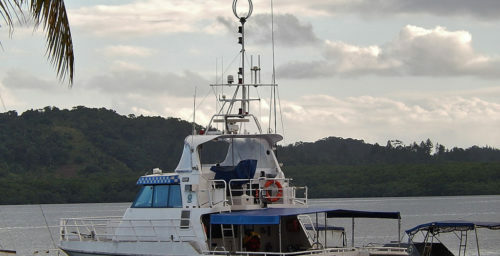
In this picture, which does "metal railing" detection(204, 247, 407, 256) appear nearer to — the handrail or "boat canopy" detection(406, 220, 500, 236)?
"boat canopy" detection(406, 220, 500, 236)

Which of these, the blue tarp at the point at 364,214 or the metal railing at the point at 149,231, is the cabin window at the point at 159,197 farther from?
the blue tarp at the point at 364,214

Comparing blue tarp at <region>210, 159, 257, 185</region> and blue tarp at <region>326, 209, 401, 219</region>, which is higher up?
blue tarp at <region>210, 159, 257, 185</region>

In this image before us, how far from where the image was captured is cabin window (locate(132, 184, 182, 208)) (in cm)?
2259

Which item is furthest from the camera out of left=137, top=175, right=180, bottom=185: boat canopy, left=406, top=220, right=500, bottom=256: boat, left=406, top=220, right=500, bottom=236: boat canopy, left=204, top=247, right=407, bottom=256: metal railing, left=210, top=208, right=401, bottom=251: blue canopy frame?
left=137, top=175, right=180, bottom=185: boat canopy

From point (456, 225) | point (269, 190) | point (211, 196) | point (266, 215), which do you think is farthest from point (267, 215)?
point (456, 225)

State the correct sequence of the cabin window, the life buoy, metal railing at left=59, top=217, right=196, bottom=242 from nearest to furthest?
metal railing at left=59, top=217, right=196, bottom=242, the cabin window, the life buoy

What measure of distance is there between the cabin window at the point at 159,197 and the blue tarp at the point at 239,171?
3.82 ft

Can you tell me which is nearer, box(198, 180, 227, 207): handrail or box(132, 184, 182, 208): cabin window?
box(198, 180, 227, 207): handrail

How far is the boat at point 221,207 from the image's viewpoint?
21.7 metres

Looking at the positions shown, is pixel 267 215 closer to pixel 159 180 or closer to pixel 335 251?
pixel 335 251

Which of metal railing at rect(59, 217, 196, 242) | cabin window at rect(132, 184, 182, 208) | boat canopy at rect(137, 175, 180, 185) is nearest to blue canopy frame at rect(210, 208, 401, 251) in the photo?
metal railing at rect(59, 217, 196, 242)

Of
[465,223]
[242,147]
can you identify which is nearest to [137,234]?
[242,147]

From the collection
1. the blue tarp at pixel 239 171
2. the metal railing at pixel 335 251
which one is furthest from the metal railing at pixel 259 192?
the metal railing at pixel 335 251

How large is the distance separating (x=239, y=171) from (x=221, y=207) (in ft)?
4.14
